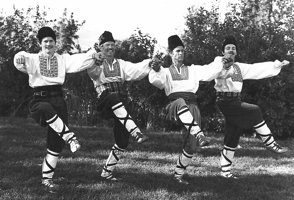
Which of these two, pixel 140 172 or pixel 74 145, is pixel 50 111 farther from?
pixel 140 172

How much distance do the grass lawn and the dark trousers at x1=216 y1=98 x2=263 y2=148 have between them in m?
0.84

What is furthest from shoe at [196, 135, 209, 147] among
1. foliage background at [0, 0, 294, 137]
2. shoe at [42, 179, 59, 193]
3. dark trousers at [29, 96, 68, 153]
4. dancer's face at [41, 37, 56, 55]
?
foliage background at [0, 0, 294, 137]

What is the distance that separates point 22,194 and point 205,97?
813 centimetres

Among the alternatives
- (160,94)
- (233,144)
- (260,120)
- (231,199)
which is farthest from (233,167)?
(160,94)

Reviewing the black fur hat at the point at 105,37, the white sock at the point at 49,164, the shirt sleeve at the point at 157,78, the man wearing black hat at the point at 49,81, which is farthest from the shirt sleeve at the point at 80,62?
the white sock at the point at 49,164

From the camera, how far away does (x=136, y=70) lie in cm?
554

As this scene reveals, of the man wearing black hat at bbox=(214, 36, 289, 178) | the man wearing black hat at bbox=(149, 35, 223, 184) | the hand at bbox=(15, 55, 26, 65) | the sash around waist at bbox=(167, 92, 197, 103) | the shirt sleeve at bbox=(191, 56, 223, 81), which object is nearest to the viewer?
the hand at bbox=(15, 55, 26, 65)

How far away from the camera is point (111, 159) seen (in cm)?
579

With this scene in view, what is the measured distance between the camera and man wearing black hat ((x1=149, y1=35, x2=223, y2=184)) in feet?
17.3

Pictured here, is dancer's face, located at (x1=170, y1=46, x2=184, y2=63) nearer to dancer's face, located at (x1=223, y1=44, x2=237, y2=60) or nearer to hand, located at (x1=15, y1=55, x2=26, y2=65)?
dancer's face, located at (x1=223, y1=44, x2=237, y2=60)

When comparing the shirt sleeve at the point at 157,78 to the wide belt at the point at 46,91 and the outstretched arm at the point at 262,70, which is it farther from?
the outstretched arm at the point at 262,70

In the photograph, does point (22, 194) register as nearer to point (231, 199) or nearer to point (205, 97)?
point (231, 199)

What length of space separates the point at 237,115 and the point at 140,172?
6.50 ft

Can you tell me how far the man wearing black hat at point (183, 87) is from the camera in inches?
207
